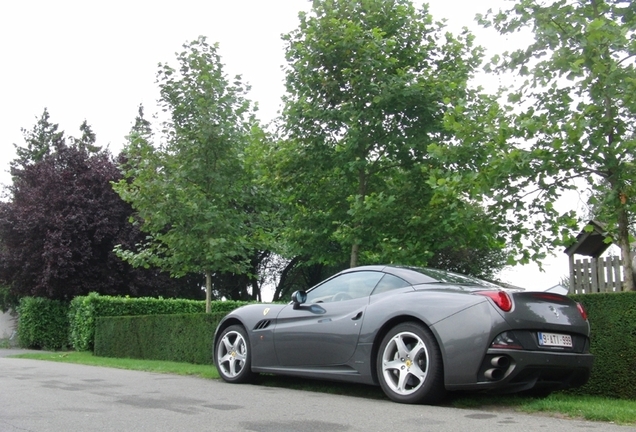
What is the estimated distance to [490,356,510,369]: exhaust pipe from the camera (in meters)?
6.39

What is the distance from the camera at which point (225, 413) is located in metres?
6.37

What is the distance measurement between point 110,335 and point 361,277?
1277 cm

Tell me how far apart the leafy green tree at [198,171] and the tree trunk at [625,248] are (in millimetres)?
8730

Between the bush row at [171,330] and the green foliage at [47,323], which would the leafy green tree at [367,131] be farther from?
the green foliage at [47,323]

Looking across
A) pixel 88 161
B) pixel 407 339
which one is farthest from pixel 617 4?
pixel 88 161

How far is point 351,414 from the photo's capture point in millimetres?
6266

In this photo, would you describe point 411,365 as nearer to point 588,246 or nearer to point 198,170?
point 198,170

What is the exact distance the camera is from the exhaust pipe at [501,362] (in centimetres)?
639

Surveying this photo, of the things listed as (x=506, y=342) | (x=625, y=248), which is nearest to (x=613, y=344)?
(x=625, y=248)

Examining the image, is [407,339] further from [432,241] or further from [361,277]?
[432,241]

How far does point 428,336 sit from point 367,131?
6997 mm

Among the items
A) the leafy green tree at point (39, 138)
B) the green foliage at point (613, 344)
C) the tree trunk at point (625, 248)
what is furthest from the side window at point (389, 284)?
the leafy green tree at point (39, 138)

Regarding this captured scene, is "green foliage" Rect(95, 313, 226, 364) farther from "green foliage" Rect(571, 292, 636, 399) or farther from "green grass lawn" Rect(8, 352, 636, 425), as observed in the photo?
"green foliage" Rect(571, 292, 636, 399)

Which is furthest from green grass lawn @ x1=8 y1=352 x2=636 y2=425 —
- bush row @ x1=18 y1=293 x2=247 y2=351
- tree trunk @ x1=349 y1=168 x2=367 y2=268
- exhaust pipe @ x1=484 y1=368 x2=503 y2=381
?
bush row @ x1=18 y1=293 x2=247 y2=351
